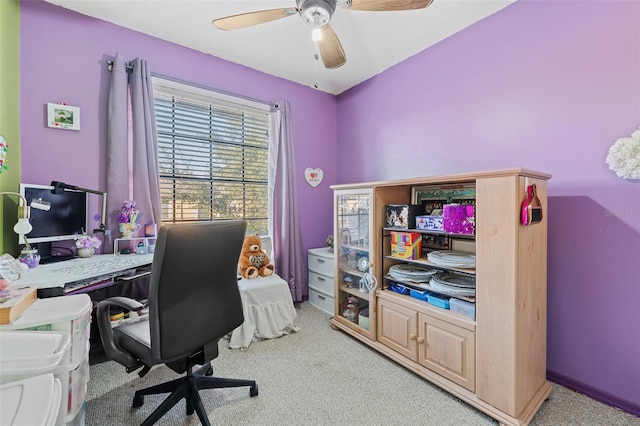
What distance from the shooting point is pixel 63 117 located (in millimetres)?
2045

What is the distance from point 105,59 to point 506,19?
3085 mm

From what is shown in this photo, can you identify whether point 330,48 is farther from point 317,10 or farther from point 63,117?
point 63,117

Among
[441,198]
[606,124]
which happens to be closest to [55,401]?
[441,198]

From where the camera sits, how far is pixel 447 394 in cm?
170

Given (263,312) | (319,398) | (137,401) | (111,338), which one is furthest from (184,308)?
(263,312)

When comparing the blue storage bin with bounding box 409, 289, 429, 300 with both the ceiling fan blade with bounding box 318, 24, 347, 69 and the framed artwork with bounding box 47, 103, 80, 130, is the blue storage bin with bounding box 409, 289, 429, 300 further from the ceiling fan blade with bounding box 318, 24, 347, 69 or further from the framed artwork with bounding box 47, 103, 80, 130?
the framed artwork with bounding box 47, 103, 80, 130

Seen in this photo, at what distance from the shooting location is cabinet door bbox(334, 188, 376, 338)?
7.55ft

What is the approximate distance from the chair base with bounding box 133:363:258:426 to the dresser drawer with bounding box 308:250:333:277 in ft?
4.65

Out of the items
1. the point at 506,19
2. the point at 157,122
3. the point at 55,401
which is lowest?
the point at 55,401

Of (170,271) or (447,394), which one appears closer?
(170,271)

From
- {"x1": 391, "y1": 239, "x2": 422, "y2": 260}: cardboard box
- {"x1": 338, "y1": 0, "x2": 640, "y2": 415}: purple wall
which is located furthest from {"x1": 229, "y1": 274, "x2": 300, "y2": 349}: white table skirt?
{"x1": 338, "y1": 0, "x2": 640, "y2": 415}: purple wall

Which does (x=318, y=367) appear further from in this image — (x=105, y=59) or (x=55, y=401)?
(x=105, y=59)

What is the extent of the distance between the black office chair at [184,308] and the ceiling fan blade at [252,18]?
49.9 inches

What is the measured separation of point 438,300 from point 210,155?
247 cm
